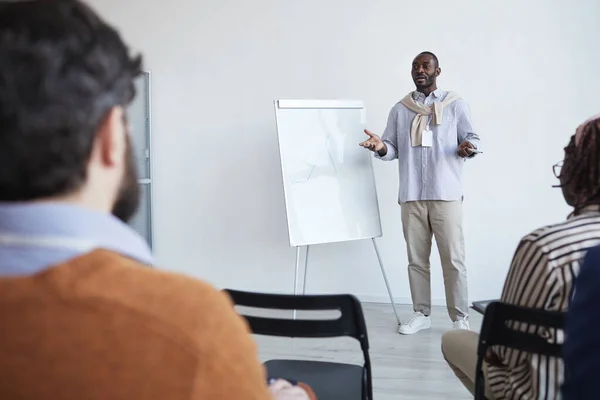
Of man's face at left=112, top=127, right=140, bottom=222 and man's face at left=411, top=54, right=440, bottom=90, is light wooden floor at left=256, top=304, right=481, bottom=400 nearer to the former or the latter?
man's face at left=411, top=54, right=440, bottom=90

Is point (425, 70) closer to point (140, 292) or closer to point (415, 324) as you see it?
point (415, 324)

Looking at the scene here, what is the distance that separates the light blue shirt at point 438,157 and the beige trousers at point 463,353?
5.30 feet

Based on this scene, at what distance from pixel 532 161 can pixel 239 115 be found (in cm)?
227

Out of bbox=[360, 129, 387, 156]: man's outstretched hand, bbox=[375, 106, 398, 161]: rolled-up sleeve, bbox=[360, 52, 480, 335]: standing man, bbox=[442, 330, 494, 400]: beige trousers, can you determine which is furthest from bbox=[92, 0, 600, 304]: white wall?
bbox=[442, 330, 494, 400]: beige trousers

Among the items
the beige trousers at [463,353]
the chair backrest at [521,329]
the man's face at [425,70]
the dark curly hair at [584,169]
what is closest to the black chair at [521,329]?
the chair backrest at [521,329]

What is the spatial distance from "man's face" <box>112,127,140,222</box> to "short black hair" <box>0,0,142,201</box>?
0.21 feet

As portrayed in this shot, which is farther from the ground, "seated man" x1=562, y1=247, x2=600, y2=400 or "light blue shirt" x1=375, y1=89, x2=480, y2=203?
"light blue shirt" x1=375, y1=89, x2=480, y2=203

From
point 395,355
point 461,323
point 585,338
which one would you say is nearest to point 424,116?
point 461,323

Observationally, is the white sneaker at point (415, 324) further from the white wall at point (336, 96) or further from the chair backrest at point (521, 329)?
the chair backrest at point (521, 329)

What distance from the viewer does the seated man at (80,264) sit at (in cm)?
50

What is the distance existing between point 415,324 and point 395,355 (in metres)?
0.45

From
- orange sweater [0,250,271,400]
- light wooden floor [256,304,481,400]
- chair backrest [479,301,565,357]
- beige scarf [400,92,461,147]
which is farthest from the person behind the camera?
beige scarf [400,92,461,147]

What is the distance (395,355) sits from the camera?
2.94m

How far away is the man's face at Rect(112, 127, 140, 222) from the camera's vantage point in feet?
2.13
